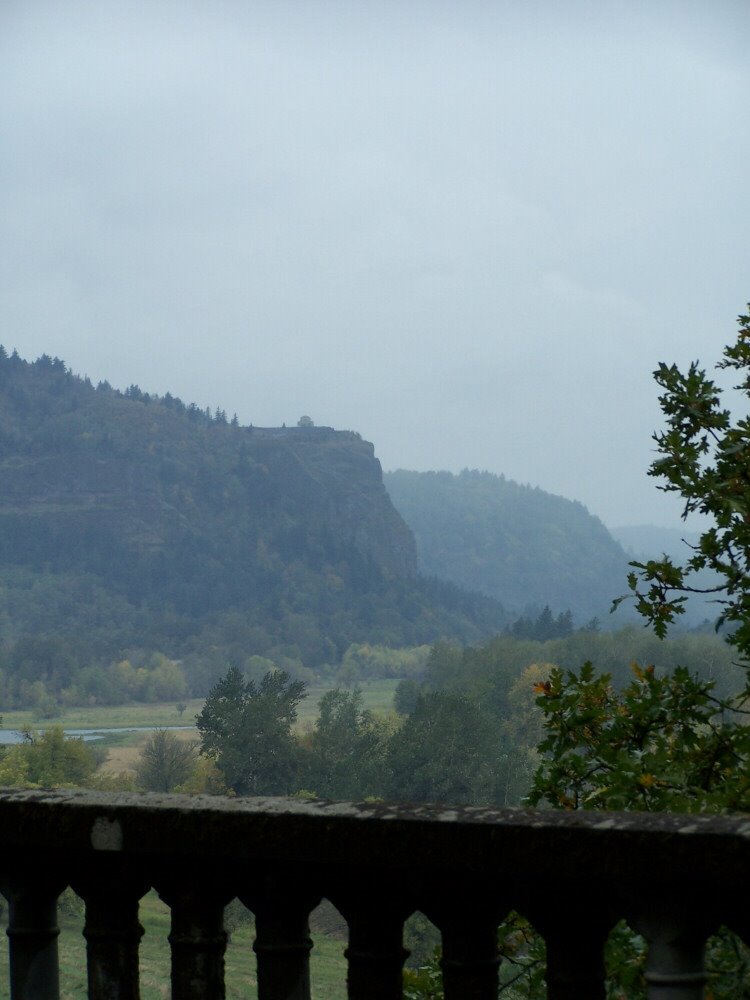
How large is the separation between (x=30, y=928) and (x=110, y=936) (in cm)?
23

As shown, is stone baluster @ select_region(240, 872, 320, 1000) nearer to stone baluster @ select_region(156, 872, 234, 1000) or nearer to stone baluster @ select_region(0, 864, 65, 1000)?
stone baluster @ select_region(156, 872, 234, 1000)

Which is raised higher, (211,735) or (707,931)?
(707,931)

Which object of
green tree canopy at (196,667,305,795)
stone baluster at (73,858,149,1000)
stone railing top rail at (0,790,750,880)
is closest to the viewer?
stone railing top rail at (0,790,750,880)

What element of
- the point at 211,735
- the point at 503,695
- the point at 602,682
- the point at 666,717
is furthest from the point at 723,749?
the point at 503,695

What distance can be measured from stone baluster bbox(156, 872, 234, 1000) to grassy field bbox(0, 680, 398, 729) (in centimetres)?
16780

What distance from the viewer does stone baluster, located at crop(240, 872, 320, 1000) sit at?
2609mm

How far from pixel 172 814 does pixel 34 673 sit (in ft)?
667

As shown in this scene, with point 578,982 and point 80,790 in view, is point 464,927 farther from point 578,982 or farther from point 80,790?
point 80,790

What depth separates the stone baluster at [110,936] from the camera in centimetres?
280

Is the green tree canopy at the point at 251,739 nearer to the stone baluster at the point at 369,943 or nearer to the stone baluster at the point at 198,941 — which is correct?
the stone baluster at the point at 198,941

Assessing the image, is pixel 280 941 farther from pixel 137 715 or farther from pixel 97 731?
pixel 137 715

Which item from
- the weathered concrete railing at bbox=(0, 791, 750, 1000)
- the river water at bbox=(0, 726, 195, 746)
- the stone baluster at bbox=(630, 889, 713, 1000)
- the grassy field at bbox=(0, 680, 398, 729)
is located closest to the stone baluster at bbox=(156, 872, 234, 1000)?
the weathered concrete railing at bbox=(0, 791, 750, 1000)

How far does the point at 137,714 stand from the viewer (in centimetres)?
18900

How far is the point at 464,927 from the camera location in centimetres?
244
